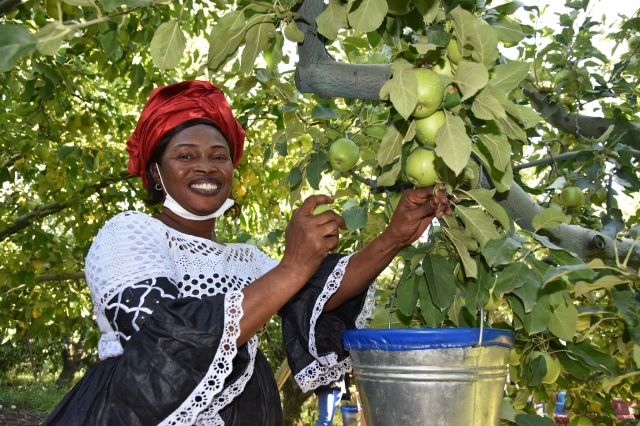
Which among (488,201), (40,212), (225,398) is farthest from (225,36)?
(40,212)

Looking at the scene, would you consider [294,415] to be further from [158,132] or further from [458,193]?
[458,193]

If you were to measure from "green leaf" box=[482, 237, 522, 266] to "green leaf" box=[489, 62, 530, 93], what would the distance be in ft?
1.04

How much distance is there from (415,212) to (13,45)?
0.96 metres

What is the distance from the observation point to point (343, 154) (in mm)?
1798

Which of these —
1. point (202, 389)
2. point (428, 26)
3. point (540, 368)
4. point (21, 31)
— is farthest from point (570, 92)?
point (21, 31)

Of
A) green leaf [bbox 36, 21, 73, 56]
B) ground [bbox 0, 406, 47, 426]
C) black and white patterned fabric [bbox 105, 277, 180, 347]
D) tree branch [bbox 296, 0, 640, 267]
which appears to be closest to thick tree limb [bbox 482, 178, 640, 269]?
tree branch [bbox 296, 0, 640, 267]

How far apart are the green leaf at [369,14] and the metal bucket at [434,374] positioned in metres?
0.59

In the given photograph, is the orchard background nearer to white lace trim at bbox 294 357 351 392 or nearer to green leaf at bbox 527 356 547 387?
green leaf at bbox 527 356 547 387

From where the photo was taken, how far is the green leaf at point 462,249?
1.45 m

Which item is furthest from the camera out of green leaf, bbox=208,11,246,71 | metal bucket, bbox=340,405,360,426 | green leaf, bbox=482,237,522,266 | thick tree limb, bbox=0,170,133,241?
metal bucket, bbox=340,405,360,426

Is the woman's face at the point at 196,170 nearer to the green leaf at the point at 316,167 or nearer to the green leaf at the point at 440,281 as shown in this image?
the green leaf at the point at 316,167

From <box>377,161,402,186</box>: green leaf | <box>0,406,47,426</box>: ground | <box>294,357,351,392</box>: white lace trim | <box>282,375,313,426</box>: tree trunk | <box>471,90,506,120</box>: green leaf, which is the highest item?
<box>471,90,506,120</box>: green leaf

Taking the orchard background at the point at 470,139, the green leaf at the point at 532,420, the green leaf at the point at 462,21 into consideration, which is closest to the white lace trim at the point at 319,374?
the orchard background at the point at 470,139

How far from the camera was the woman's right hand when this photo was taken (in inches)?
55.8
